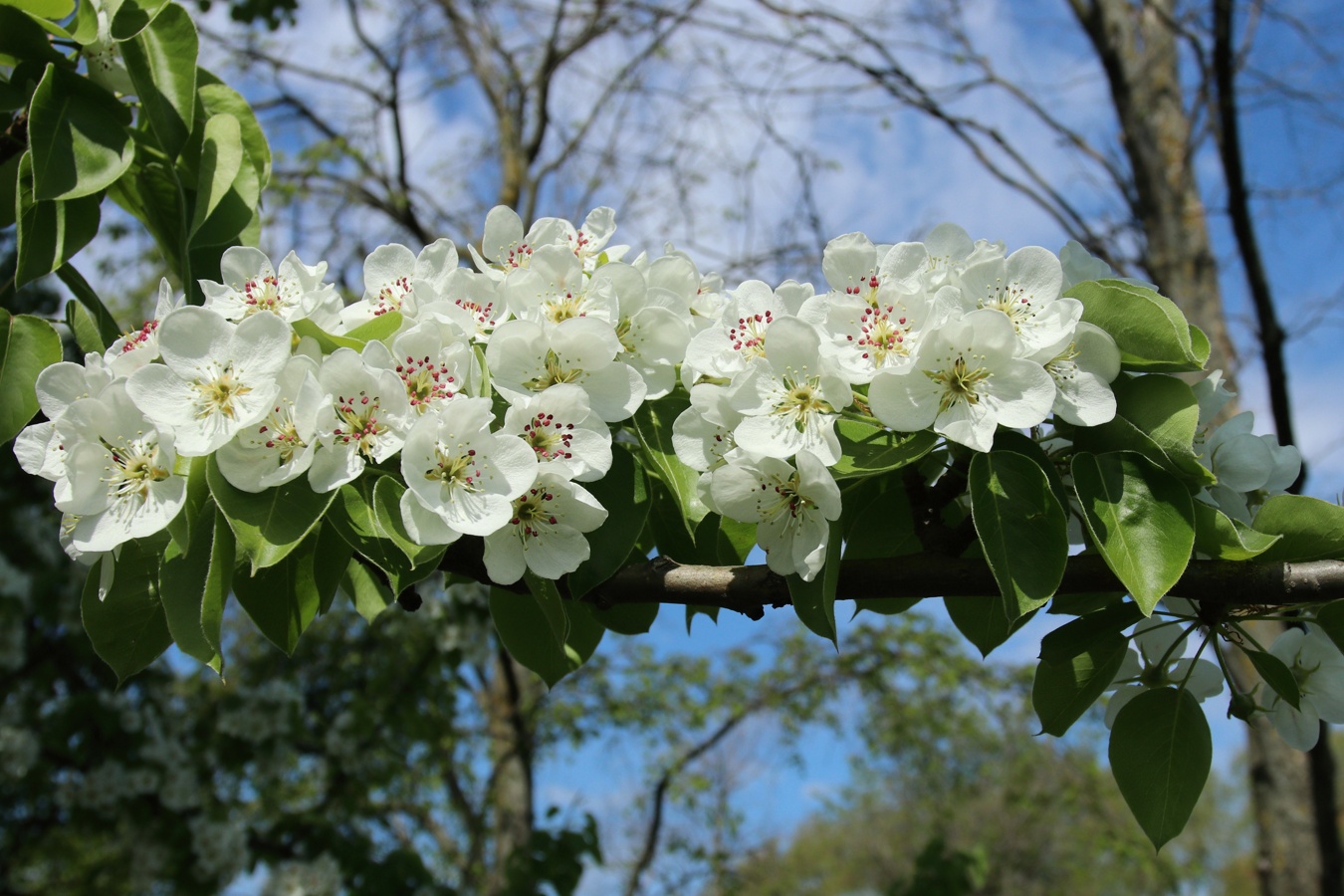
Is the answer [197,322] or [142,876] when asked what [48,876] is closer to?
[142,876]

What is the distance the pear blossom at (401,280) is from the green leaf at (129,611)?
0.34 metres

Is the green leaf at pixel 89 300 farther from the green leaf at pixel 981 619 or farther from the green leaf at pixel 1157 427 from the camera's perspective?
the green leaf at pixel 1157 427

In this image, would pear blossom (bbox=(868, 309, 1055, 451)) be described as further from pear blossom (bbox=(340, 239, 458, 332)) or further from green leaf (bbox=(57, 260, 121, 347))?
green leaf (bbox=(57, 260, 121, 347))

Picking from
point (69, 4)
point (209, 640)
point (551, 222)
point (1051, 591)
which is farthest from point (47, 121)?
point (1051, 591)

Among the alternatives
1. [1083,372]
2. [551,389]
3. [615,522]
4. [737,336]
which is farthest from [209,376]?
[1083,372]

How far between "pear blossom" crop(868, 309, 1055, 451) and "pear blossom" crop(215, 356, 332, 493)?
557mm

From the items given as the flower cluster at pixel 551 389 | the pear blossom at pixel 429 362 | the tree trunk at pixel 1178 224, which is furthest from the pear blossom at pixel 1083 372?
the tree trunk at pixel 1178 224

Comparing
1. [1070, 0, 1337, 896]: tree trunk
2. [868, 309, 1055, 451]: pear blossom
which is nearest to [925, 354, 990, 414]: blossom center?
[868, 309, 1055, 451]: pear blossom

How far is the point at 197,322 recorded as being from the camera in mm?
1089

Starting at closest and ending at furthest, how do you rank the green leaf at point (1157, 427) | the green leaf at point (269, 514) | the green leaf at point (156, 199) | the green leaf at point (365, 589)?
the green leaf at point (269, 514) < the green leaf at point (1157, 427) < the green leaf at point (365, 589) < the green leaf at point (156, 199)

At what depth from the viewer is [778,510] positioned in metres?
1.10

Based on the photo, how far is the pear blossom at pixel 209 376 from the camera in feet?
3.36

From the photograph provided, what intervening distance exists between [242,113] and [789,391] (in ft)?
3.86

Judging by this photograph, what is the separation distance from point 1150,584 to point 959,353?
0.29m
